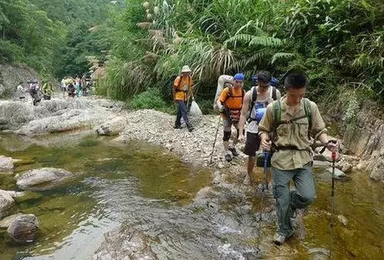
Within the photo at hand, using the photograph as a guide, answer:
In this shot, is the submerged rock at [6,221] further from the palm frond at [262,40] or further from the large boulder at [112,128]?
the palm frond at [262,40]

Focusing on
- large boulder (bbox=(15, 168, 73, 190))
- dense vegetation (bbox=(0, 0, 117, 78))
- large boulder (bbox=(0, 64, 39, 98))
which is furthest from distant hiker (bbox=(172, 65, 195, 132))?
large boulder (bbox=(0, 64, 39, 98))

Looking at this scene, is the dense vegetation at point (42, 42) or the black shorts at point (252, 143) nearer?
the black shorts at point (252, 143)

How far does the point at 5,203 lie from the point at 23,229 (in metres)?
1.27

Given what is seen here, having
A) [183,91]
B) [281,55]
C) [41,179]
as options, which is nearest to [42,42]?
[183,91]

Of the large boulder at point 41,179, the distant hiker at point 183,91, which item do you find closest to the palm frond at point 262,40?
the distant hiker at point 183,91

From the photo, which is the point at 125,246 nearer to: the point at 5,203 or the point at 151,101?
the point at 5,203

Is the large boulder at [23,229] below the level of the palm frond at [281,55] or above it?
below

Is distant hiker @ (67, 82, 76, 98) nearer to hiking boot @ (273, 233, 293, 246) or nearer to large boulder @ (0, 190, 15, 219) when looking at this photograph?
large boulder @ (0, 190, 15, 219)

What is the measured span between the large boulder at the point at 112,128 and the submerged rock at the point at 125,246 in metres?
7.52

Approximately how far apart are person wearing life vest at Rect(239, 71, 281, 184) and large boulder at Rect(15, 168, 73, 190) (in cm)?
382

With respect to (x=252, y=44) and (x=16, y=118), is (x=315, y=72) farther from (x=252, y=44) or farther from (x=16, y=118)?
(x=16, y=118)

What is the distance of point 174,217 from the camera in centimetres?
511

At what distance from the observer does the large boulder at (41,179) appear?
7.04 m

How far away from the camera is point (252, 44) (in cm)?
A: 1016
